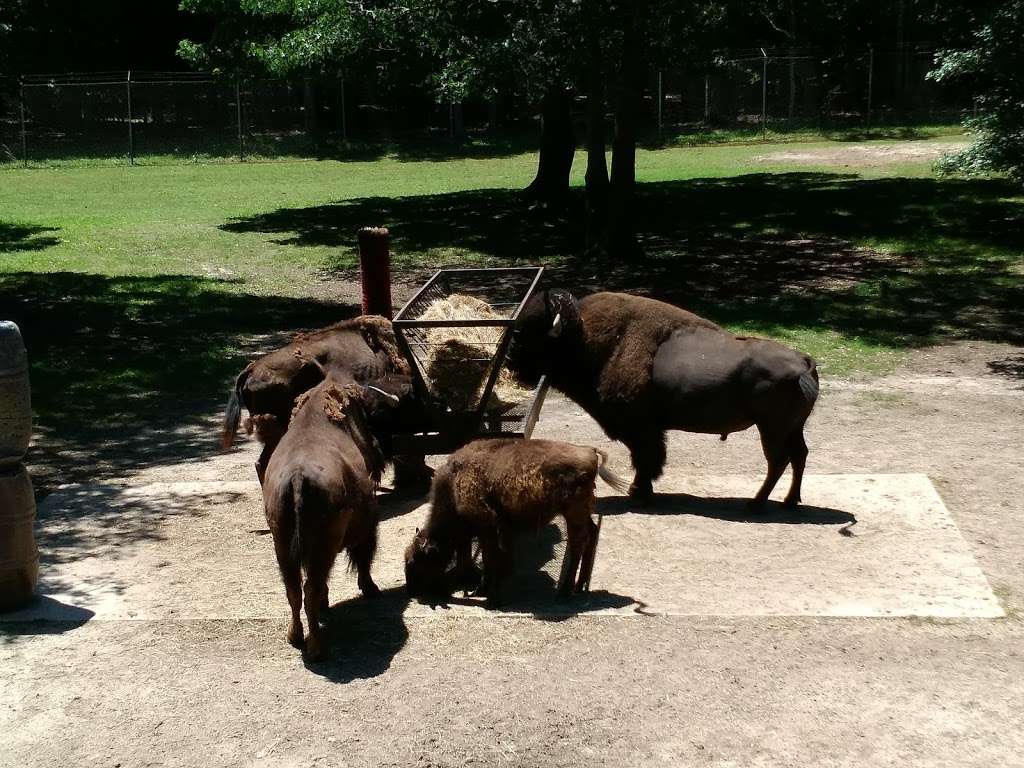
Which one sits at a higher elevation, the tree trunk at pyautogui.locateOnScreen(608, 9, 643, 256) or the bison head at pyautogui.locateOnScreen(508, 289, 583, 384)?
the tree trunk at pyautogui.locateOnScreen(608, 9, 643, 256)

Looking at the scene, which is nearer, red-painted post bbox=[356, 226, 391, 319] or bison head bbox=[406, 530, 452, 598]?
bison head bbox=[406, 530, 452, 598]

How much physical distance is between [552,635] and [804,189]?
20406mm

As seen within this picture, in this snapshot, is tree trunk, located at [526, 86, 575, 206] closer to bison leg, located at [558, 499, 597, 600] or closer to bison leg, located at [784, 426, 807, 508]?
bison leg, located at [784, 426, 807, 508]

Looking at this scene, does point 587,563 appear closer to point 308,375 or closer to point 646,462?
point 646,462

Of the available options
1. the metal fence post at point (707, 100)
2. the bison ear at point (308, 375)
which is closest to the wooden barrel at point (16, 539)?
the bison ear at point (308, 375)

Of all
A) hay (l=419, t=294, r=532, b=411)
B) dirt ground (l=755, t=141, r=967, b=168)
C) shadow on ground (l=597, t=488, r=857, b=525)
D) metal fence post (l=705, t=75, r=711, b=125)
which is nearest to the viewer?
shadow on ground (l=597, t=488, r=857, b=525)

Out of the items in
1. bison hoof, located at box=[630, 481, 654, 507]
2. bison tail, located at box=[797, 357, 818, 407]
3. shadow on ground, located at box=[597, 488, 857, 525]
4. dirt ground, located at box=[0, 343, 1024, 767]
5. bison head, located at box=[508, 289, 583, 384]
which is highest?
bison head, located at box=[508, 289, 583, 384]

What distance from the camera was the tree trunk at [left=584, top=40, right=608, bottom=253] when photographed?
19.2 m

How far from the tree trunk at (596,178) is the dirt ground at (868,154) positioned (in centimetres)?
1122

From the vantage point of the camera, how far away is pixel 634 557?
7590 millimetres

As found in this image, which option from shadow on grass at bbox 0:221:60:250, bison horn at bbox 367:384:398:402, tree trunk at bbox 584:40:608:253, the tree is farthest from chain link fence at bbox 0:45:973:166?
bison horn at bbox 367:384:398:402

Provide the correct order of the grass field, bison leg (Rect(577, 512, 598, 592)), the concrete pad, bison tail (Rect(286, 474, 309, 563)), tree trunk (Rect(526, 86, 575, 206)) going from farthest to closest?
tree trunk (Rect(526, 86, 575, 206)), the grass field, bison leg (Rect(577, 512, 598, 592)), the concrete pad, bison tail (Rect(286, 474, 309, 563))

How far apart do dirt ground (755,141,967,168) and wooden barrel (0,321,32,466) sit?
25357 millimetres

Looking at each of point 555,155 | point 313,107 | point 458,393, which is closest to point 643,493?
point 458,393
